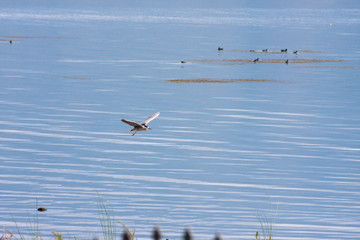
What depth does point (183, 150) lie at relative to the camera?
18766 mm

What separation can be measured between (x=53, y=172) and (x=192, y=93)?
545 inches

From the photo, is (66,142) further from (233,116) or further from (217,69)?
(217,69)

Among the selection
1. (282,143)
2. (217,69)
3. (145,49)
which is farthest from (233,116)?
(145,49)

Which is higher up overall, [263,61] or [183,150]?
[263,61]

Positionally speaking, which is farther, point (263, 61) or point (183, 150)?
point (263, 61)

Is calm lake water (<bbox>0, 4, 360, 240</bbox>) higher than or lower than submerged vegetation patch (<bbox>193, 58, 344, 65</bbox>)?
lower

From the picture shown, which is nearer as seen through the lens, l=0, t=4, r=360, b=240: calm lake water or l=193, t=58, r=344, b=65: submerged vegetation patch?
l=0, t=4, r=360, b=240: calm lake water

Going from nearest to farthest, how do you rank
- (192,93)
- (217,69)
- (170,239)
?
1. (170,239)
2. (192,93)
3. (217,69)

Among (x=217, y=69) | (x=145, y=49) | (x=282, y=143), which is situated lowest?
(x=282, y=143)

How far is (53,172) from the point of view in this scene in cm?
1623

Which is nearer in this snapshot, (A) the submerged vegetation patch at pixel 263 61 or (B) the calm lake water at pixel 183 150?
(B) the calm lake water at pixel 183 150

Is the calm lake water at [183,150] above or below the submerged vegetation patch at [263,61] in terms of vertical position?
below

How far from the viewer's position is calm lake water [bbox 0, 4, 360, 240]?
44.0 feet

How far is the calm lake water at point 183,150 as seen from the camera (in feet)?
44.0
